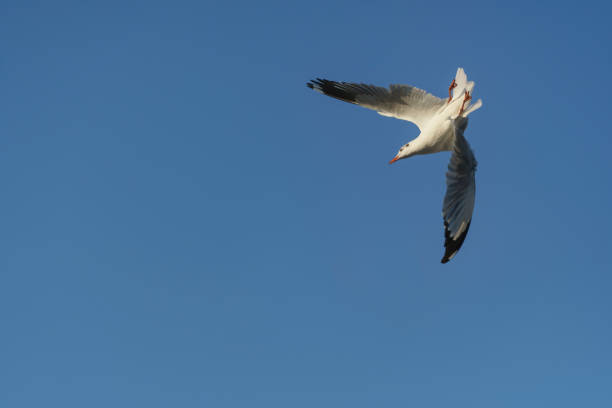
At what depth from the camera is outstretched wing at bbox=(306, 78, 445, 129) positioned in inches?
383

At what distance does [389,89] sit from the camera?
9.70m

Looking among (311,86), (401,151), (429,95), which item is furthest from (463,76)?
(311,86)

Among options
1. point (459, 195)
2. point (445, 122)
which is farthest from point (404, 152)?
point (459, 195)

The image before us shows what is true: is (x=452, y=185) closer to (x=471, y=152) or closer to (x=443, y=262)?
(x=471, y=152)

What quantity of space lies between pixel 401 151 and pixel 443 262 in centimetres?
268

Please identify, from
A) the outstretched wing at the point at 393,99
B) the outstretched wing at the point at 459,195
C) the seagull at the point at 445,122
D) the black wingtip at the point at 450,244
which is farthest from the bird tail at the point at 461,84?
the black wingtip at the point at 450,244

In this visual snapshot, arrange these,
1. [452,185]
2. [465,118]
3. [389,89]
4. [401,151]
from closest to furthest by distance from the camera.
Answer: [452,185], [465,118], [389,89], [401,151]

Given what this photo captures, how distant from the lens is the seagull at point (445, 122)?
8.30 m

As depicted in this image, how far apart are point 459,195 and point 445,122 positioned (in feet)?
4.32

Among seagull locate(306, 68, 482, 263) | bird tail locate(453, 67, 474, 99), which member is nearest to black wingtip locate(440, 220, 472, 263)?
seagull locate(306, 68, 482, 263)

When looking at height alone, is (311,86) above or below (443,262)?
above

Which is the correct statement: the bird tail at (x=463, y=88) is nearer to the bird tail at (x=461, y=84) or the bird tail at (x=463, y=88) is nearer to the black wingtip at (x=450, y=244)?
the bird tail at (x=461, y=84)

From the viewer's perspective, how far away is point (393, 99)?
9.91 meters

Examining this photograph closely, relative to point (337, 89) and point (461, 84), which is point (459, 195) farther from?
point (337, 89)
